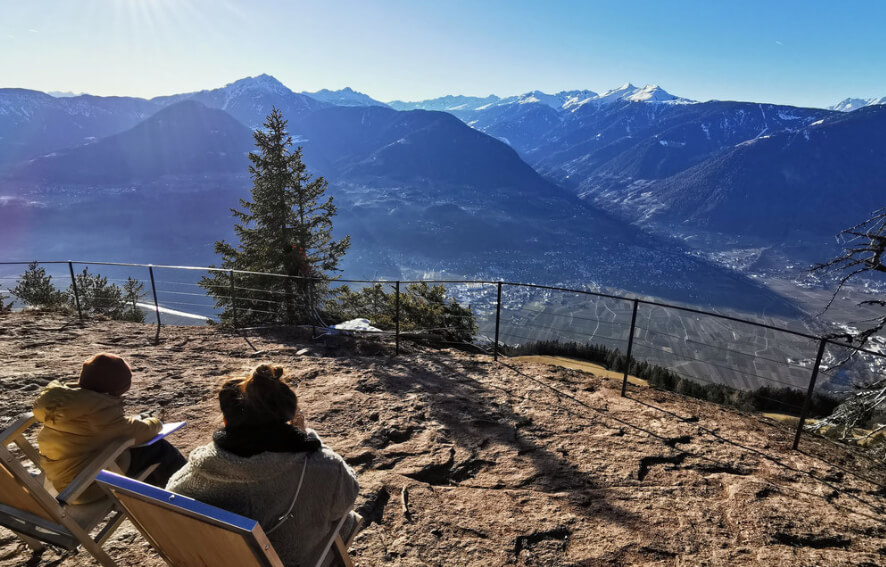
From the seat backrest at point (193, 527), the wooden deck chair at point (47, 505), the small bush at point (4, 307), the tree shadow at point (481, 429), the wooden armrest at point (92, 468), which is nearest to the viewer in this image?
the seat backrest at point (193, 527)

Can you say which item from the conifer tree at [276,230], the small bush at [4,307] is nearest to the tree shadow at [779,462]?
the small bush at [4,307]

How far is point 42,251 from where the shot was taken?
560 feet

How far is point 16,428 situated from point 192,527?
56.0 inches

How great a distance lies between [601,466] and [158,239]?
232 m

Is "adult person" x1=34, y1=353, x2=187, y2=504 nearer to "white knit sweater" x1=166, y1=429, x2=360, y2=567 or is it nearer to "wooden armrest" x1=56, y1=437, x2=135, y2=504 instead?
"wooden armrest" x1=56, y1=437, x2=135, y2=504

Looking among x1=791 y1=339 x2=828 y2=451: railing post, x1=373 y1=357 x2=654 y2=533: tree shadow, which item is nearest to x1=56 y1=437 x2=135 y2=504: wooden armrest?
x1=373 y1=357 x2=654 y2=533: tree shadow

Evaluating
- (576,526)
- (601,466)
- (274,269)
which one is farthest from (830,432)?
(274,269)

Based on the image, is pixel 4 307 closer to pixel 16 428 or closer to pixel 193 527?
pixel 16 428

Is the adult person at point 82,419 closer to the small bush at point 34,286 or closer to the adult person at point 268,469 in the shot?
the adult person at point 268,469

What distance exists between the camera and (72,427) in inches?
82.1

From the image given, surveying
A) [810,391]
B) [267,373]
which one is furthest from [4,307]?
[810,391]

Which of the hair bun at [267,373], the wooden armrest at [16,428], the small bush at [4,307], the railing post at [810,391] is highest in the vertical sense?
the hair bun at [267,373]

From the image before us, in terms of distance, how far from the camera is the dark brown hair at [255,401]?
1597 mm

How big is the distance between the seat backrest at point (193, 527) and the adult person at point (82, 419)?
2.82ft
